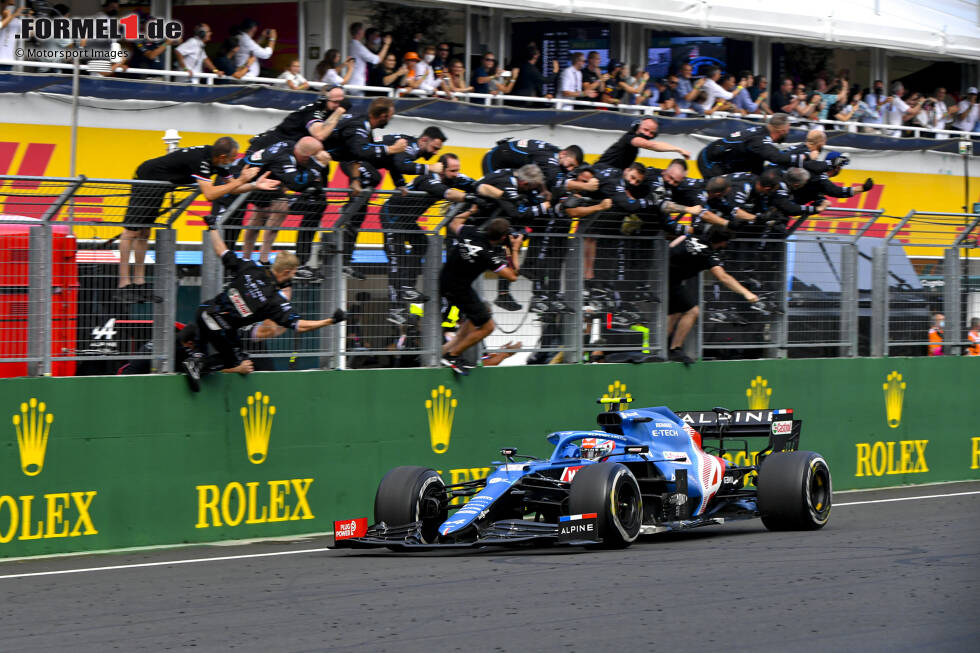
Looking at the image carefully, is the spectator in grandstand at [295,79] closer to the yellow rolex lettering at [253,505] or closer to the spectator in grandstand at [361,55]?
the spectator in grandstand at [361,55]

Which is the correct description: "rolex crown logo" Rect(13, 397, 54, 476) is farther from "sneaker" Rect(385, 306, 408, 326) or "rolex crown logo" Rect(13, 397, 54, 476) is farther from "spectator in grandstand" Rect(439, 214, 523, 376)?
"spectator in grandstand" Rect(439, 214, 523, 376)

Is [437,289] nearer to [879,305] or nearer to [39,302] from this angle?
[39,302]

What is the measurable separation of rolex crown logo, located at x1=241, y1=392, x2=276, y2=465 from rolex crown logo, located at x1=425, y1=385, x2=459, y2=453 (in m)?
1.54

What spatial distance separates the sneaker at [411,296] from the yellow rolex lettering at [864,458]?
5.71 metres

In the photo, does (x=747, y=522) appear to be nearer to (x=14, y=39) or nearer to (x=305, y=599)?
(x=305, y=599)

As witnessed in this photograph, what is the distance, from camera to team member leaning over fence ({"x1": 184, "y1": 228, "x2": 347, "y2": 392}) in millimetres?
10594

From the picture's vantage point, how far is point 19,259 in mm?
10078

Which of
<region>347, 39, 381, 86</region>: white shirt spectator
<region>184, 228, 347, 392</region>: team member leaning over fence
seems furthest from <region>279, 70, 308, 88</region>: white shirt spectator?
<region>184, 228, 347, 392</region>: team member leaning over fence

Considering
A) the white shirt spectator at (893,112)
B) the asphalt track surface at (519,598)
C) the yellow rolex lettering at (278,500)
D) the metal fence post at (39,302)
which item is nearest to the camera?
the asphalt track surface at (519,598)

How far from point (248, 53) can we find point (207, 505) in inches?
375

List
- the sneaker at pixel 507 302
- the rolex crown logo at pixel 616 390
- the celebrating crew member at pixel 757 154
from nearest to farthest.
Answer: the sneaker at pixel 507 302 → the rolex crown logo at pixel 616 390 → the celebrating crew member at pixel 757 154

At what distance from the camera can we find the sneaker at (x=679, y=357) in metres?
14.0

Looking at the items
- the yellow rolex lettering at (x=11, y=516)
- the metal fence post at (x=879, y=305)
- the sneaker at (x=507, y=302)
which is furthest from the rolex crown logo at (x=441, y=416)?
the metal fence post at (x=879, y=305)

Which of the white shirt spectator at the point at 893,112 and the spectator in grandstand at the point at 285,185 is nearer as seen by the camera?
the spectator in grandstand at the point at 285,185
